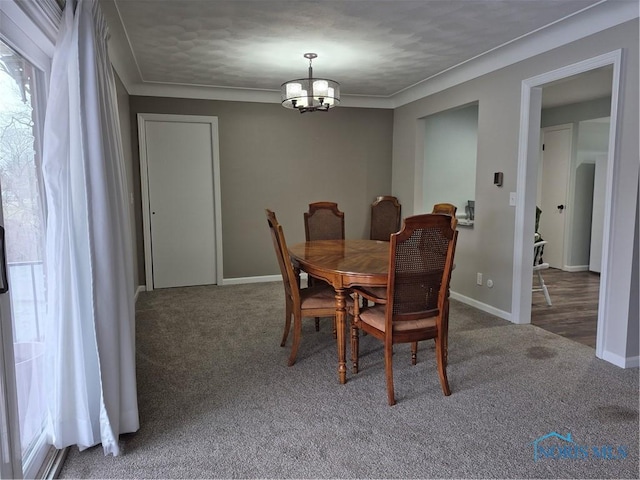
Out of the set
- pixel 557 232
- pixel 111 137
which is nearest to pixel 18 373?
pixel 111 137

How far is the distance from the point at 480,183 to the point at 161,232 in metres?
3.62

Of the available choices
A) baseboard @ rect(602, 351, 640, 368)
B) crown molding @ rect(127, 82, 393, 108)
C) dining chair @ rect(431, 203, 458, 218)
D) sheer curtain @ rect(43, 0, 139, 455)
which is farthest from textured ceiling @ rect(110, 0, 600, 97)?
baseboard @ rect(602, 351, 640, 368)

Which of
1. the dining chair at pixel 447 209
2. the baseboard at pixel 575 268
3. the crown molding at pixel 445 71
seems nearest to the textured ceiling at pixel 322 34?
the crown molding at pixel 445 71

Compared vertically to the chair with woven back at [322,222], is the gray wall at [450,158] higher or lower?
higher

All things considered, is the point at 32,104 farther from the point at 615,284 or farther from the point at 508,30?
the point at 615,284

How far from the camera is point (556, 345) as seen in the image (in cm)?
322

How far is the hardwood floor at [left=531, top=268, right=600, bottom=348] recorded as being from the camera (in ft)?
11.7

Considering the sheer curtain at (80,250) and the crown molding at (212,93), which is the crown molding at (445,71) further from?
the sheer curtain at (80,250)

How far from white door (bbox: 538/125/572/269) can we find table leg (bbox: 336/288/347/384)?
4775mm

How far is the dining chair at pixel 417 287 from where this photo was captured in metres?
2.25

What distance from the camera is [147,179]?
491cm

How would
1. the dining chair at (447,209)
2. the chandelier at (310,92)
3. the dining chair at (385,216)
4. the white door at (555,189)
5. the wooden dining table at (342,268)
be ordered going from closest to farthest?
1. the wooden dining table at (342,268)
2. the chandelier at (310,92)
3. the dining chair at (447,209)
4. the dining chair at (385,216)
5. the white door at (555,189)

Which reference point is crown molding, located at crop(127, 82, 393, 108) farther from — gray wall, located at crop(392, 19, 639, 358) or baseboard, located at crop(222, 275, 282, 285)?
baseboard, located at crop(222, 275, 282, 285)

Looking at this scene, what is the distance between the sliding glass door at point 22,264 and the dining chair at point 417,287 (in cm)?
168
